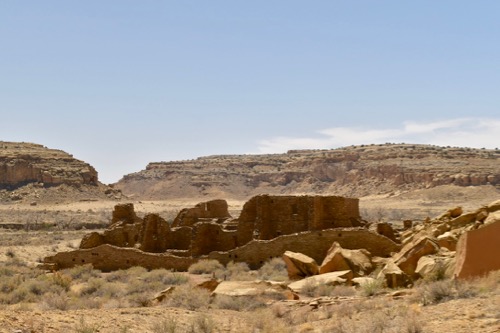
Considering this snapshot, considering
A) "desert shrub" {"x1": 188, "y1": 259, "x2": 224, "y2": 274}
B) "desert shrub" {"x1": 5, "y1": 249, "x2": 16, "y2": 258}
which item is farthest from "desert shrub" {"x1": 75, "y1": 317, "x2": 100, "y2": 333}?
"desert shrub" {"x1": 5, "y1": 249, "x2": 16, "y2": 258}

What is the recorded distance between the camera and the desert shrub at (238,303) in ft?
41.0

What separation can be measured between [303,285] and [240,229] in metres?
8.70

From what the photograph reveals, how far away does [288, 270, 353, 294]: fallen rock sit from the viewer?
14203 millimetres

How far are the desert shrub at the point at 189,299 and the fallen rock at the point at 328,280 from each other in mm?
Result: 2090

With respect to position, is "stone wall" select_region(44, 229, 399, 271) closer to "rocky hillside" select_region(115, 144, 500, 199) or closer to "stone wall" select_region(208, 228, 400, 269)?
"stone wall" select_region(208, 228, 400, 269)

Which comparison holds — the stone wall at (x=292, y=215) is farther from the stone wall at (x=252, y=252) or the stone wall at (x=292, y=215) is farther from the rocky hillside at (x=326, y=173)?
the rocky hillside at (x=326, y=173)

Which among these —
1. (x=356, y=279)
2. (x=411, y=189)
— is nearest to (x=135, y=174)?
(x=411, y=189)

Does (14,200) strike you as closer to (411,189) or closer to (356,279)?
(411,189)

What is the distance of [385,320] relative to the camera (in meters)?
9.03

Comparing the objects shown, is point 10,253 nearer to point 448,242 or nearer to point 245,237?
point 245,237

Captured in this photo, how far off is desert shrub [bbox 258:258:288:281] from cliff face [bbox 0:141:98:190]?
59.5 m

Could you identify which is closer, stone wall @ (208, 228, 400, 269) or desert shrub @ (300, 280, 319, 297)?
desert shrub @ (300, 280, 319, 297)

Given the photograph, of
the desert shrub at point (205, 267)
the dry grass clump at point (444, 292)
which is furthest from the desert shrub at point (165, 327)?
the desert shrub at point (205, 267)

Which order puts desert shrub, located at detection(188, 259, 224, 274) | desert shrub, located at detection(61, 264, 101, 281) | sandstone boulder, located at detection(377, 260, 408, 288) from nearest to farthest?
sandstone boulder, located at detection(377, 260, 408, 288) < desert shrub, located at detection(188, 259, 224, 274) < desert shrub, located at detection(61, 264, 101, 281)
